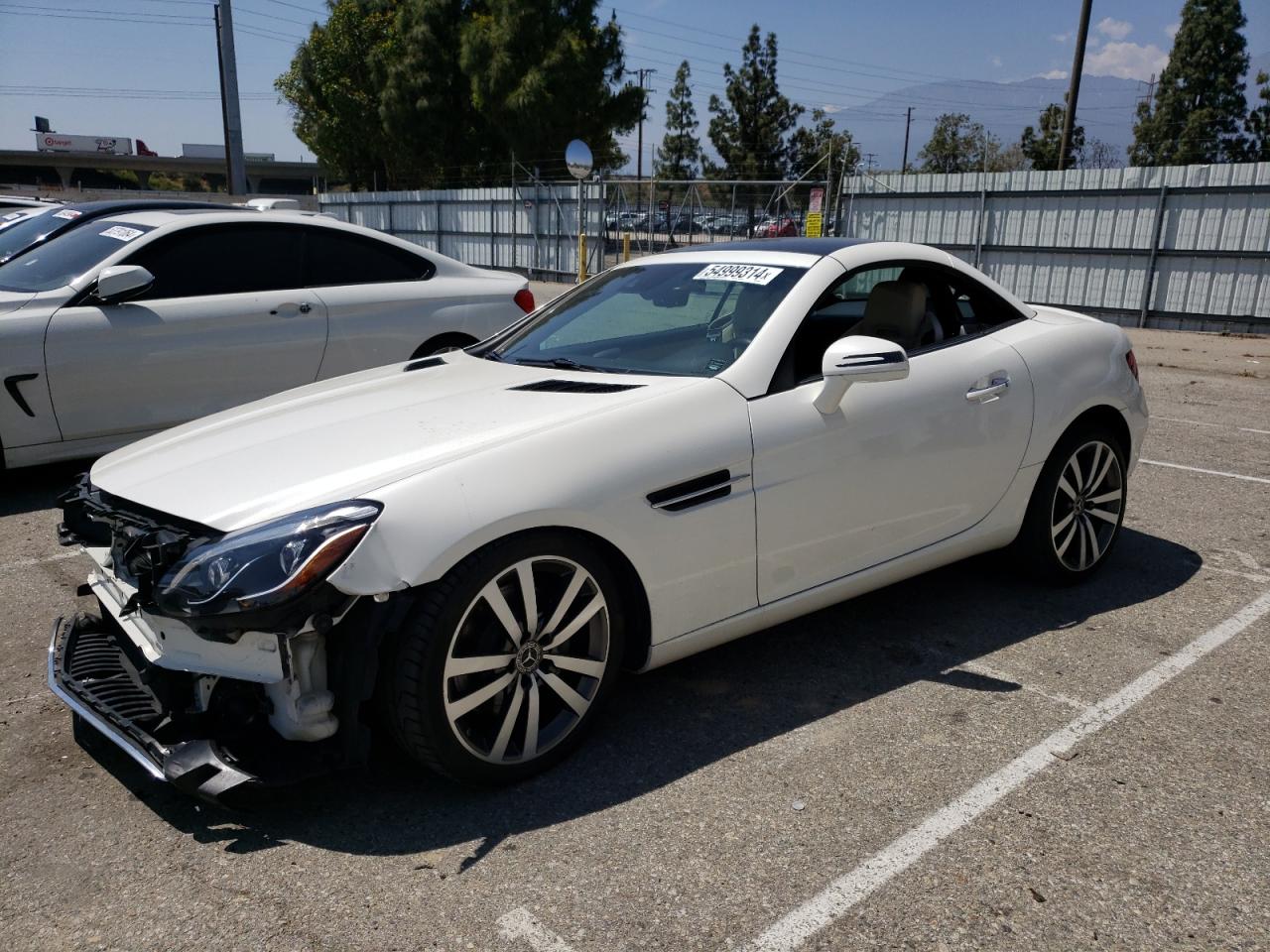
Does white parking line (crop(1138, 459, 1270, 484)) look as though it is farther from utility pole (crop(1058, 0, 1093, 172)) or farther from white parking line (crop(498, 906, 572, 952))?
utility pole (crop(1058, 0, 1093, 172))

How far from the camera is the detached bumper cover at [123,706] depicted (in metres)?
2.44

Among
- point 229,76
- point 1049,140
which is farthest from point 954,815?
point 1049,140

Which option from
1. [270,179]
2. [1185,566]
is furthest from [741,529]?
[270,179]

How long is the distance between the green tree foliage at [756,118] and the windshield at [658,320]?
200 feet

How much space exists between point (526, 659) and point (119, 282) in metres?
4.01

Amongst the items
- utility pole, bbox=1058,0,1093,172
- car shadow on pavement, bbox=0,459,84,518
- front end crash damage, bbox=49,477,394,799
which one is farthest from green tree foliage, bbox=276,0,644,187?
front end crash damage, bbox=49,477,394,799

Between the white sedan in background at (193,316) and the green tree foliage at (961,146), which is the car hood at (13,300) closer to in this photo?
the white sedan in background at (193,316)

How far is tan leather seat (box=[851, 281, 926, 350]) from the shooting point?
4.09 m

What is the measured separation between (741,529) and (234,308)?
4148 millimetres

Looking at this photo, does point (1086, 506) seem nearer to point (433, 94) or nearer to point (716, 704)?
point (716, 704)

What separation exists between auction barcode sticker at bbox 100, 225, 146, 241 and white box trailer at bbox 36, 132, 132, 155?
12249 centimetres

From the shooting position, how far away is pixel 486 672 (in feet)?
8.97

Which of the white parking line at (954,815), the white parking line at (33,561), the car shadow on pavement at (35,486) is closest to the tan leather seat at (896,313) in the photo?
the white parking line at (954,815)

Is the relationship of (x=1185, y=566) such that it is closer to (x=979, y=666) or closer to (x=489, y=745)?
(x=979, y=666)
